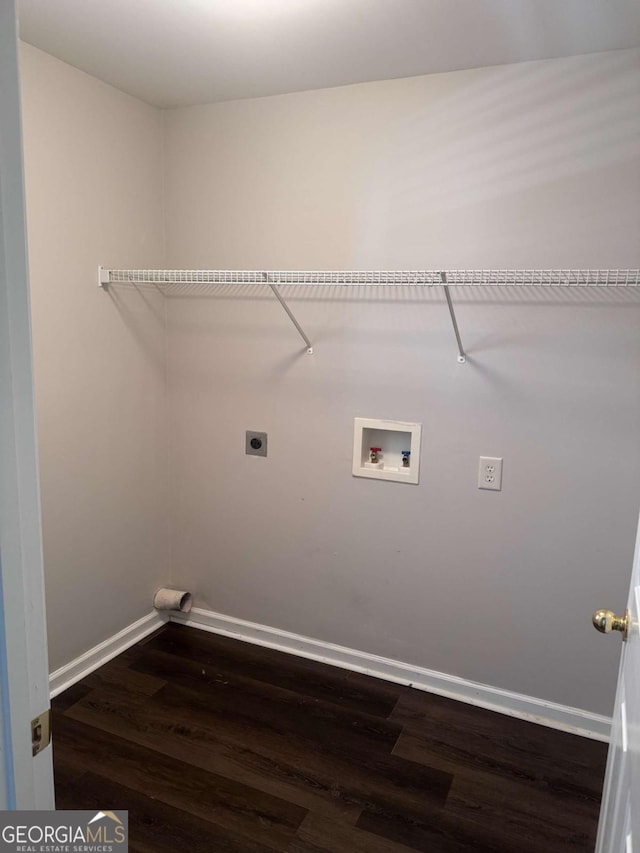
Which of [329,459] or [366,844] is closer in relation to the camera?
[366,844]

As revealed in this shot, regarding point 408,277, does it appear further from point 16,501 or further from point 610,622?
point 16,501

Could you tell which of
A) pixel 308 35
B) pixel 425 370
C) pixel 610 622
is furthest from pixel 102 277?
pixel 610 622

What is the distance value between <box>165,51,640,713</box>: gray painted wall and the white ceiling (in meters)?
0.13

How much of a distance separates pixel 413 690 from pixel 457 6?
2.37 meters

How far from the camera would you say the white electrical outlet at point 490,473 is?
224 cm

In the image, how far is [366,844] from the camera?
1.73 meters

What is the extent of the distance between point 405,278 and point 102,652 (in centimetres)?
198

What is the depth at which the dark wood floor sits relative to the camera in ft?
5.80

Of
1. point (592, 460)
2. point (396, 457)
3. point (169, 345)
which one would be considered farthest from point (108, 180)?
point (592, 460)

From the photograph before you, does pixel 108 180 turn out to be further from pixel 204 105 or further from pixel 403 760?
pixel 403 760

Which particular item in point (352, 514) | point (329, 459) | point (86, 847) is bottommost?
point (86, 847)

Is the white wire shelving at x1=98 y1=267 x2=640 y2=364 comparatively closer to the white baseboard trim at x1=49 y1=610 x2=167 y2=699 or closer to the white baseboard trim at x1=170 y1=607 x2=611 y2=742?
the white baseboard trim at x1=170 y1=607 x2=611 y2=742
